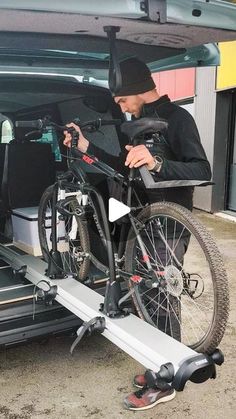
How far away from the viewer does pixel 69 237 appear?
124 inches

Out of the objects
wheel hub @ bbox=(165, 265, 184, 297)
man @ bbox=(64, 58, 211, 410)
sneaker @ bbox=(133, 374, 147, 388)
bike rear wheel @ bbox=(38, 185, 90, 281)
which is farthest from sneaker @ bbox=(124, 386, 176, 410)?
bike rear wheel @ bbox=(38, 185, 90, 281)

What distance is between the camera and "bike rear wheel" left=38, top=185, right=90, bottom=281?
9.82 feet

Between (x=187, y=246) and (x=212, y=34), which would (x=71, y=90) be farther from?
(x=187, y=246)

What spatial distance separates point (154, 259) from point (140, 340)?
1.54ft

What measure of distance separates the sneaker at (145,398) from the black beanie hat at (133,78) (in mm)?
1613

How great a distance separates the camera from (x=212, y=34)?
2.42 m

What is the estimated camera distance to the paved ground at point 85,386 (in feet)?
8.60

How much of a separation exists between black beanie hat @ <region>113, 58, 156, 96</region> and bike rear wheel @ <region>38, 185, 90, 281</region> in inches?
32.7

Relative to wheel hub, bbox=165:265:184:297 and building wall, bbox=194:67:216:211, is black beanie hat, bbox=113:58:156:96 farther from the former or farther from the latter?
building wall, bbox=194:67:216:211

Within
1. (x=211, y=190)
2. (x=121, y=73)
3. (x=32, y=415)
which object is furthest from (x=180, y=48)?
(x=211, y=190)

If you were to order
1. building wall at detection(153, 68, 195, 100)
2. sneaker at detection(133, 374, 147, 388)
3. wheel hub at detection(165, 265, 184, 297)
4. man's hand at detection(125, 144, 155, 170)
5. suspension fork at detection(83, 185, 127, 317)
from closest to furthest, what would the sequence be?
man's hand at detection(125, 144, 155, 170)
wheel hub at detection(165, 265, 184, 297)
suspension fork at detection(83, 185, 127, 317)
sneaker at detection(133, 374, 147, 388)
building wall at detection(153, 68, 195, 100)

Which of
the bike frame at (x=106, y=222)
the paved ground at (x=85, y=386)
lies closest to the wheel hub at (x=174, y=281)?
the bike frame at (x=106, y=222)
